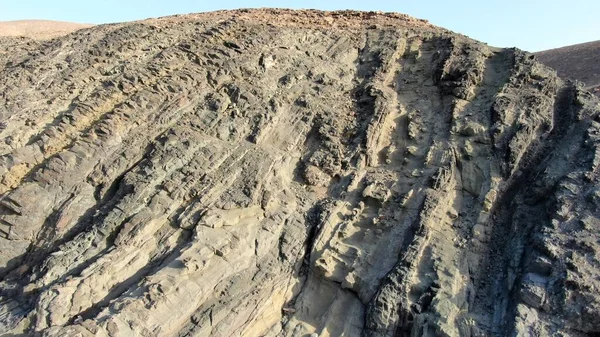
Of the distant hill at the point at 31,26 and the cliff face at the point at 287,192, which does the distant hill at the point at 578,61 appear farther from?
the distant hill at the point at 31,26

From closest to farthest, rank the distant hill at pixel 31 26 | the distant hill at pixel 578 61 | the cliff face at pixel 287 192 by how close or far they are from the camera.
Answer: the cliff face at pixel 287 192
the distant hill at pixel 578 61
the distant hill at pixel 31 26

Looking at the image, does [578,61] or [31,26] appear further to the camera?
[31,26]

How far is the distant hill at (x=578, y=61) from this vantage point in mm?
27125

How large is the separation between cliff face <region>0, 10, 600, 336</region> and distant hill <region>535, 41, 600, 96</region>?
17.1 meters

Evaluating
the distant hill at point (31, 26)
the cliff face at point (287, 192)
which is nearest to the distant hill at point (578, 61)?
the cliff face at point (287, 192)

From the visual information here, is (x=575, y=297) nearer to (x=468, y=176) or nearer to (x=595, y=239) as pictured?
(x=595, y=239)

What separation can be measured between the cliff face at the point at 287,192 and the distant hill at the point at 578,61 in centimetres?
1711

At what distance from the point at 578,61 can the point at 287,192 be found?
98.8 feet

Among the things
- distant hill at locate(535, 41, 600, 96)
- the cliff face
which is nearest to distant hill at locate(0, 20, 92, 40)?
the cliff face

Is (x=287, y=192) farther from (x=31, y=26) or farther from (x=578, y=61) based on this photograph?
(x=31, y=26)

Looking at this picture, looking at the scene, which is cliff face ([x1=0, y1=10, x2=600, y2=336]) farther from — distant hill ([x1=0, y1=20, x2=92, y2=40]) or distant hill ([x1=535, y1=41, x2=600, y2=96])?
distant hill ([x1=0, y1=20, x2=92, y2=40])

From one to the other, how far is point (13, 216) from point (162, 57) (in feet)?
19.3

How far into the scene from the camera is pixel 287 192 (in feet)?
33.3

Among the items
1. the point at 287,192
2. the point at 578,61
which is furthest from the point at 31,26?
the point at 578,61
